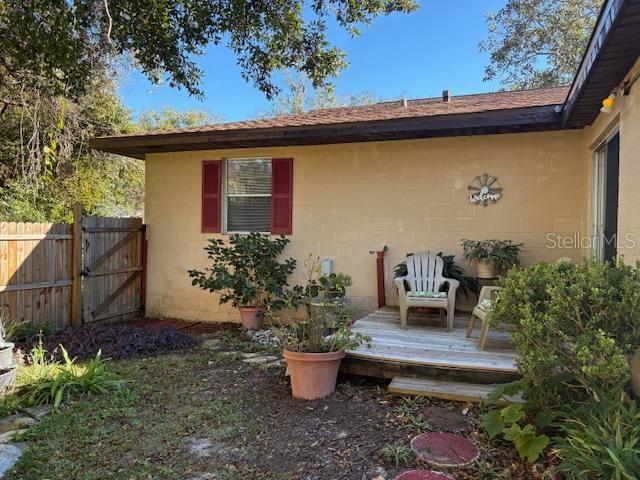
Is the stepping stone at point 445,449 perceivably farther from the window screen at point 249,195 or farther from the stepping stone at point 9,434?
the window screen at point 249,195

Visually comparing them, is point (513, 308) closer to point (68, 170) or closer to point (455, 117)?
point (455, 117)

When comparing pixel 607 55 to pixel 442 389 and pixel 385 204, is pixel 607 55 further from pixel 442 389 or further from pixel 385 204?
pixel 385 204

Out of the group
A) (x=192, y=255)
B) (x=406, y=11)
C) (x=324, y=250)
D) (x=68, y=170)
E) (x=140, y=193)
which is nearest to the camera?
(x=406, y=11)

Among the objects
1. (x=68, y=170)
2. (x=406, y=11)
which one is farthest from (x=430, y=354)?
(x=68, y=170)

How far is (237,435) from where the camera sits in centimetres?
289

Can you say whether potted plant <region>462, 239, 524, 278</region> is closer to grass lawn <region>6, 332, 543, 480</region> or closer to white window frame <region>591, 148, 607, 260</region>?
white window frame <region>591, 148, 607, 260</region>

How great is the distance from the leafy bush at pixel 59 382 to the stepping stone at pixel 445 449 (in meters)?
2.50

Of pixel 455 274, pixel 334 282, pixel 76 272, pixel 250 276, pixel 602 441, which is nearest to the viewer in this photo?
pixel 602 441

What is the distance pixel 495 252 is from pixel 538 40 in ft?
38.9

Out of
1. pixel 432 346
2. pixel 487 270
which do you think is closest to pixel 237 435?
pixel 432 346

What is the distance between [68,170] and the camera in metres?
10.4

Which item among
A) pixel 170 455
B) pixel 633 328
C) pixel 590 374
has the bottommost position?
pixel 170 455

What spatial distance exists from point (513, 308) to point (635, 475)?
3.23 ft

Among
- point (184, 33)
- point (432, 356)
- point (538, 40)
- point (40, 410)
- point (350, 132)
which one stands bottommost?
point (40, 410)
